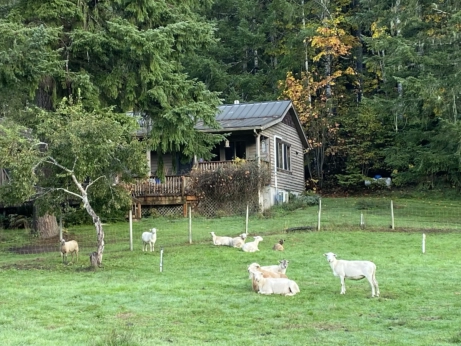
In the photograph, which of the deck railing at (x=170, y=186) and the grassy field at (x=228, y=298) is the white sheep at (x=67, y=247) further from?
the deck railing at (x=170, y=186)

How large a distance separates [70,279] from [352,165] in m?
26.2

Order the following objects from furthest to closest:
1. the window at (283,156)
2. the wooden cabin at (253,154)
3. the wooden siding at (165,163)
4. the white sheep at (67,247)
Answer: the window at (283,156) → the wooden siding at (165,163) → the wooden cabin at (253,154) → the white sheep at (67,247)

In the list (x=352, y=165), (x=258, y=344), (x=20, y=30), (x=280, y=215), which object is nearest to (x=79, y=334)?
(x=258, y=344)

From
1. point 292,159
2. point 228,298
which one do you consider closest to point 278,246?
point 228,298

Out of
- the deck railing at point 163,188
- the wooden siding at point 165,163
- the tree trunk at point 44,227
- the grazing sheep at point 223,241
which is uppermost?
the wooden siding at point 165,163

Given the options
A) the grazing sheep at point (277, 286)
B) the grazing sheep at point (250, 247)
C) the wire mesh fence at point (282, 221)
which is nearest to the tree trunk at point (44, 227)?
the wire mesh fence at point (282, 221)

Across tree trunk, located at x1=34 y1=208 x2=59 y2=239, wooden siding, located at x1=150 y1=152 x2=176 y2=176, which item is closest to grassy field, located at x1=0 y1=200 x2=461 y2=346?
tree trunk, located at x1=34 y1=208 x2=59 y2=239

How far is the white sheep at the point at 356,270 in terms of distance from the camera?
12.1 metres

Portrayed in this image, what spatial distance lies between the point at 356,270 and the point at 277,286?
148 centimetres

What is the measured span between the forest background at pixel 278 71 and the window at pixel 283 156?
4.63m

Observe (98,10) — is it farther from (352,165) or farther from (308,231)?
(352,165)

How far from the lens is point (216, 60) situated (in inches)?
1802

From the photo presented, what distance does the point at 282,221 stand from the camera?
80.0 feet

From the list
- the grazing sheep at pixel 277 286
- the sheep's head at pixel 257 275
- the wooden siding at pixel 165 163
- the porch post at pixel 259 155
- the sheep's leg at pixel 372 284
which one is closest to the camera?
the sheep's leg at pixel 372 284
